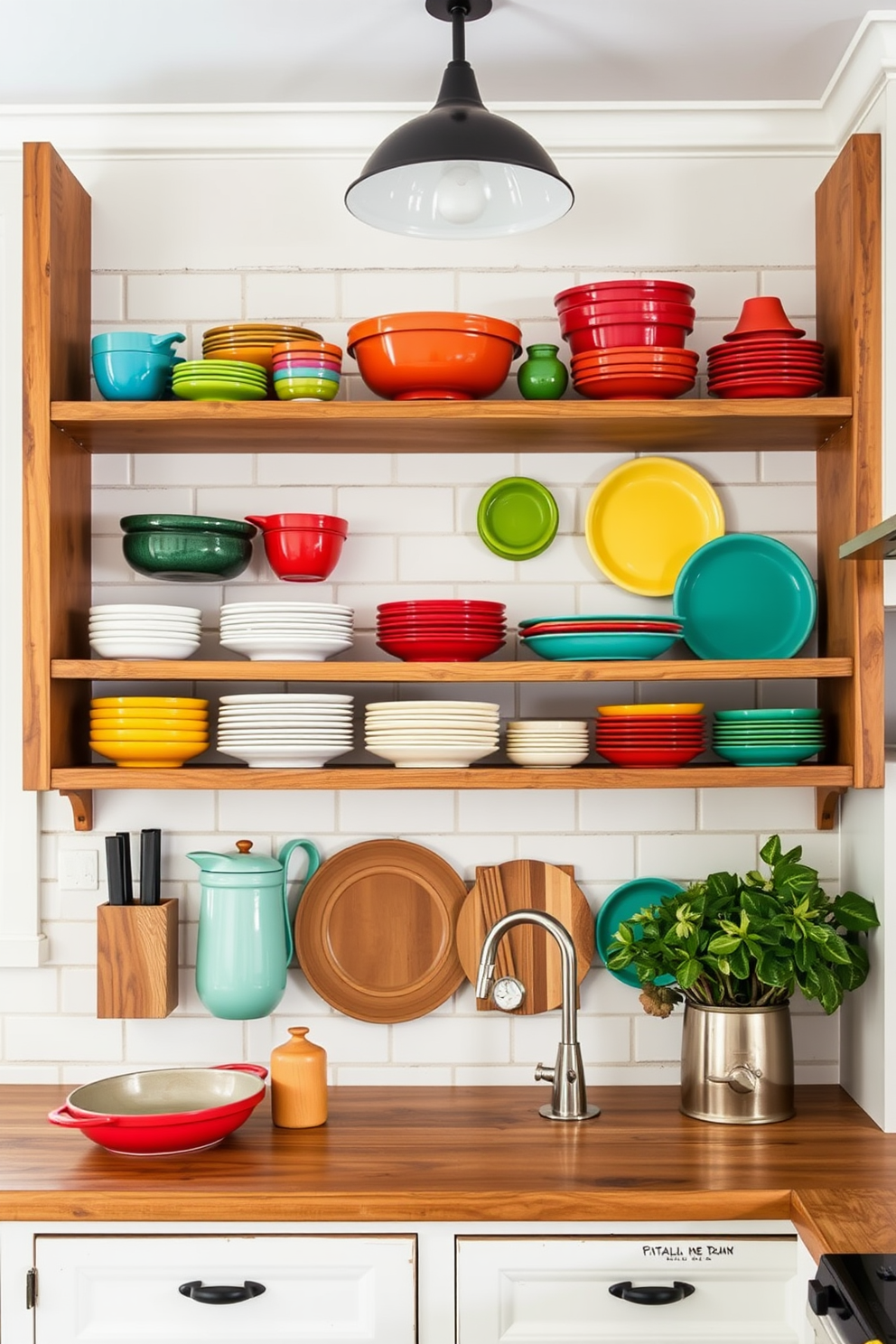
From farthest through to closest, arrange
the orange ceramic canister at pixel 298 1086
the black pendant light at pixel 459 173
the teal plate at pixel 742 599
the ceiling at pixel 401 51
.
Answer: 1. the teal plate at pixel 742 599
2. the orange ceramic canister at pixel 298 1086
3. the ceiling at pixel 401 51
4. the black pendant light at pixel 459 173

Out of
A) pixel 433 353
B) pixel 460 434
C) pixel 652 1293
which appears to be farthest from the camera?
pixel 460 434

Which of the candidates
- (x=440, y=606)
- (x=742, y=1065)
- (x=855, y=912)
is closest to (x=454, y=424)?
(x=440, y=606)

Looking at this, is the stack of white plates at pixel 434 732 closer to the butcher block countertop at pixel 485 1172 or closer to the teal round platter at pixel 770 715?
the teal round platter at pixel 770 715

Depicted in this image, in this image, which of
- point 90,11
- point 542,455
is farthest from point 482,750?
point 90,11

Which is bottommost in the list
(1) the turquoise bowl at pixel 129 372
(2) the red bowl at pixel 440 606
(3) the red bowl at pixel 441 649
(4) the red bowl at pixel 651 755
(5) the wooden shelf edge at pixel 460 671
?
(4) the red bowl at pixel 651 755

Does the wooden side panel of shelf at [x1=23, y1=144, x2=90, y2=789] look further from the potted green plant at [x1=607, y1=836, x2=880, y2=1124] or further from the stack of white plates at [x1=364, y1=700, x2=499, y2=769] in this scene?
the potted green plant at [x1=607, y1=836, x2=880, y2=1124]

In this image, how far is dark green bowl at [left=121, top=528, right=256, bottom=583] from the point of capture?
2.29 meters

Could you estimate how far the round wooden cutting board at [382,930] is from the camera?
8.11ft

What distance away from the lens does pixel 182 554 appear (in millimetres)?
2295

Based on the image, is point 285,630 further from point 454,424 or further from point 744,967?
point 744,967

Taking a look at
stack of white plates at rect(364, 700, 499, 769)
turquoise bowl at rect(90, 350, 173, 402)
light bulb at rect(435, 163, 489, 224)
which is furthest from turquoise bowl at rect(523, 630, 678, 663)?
turquoise bowl at rect(90, 350, 173, 402)

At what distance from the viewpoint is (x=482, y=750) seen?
7.39 feet

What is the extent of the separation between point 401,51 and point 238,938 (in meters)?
1.60

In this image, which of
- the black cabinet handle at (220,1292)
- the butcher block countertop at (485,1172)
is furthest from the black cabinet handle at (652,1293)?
the black cabinet handle at (220,1292)
